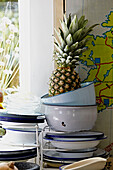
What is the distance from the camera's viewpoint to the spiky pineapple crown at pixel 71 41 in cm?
177

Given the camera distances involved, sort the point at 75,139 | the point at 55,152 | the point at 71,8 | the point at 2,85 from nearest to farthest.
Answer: the point at 75,139 < the point at 55,152 < the point at 71,8 < the point at 2,85

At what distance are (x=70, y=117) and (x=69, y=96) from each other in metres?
0.10

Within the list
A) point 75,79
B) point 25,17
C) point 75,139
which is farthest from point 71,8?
point 75,139

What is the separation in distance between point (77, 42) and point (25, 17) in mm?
460

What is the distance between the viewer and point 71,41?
1.77 m

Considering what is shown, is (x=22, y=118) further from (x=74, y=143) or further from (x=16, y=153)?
(x=74, y=143)

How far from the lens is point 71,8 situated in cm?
198

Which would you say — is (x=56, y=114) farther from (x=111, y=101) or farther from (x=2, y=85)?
(x=2, y=85)

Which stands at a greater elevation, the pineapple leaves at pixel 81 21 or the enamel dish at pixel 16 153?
the pineapple leaves at pixel 81 21

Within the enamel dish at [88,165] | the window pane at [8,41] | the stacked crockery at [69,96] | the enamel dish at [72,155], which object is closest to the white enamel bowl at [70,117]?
the stacked crockery at [69,96]

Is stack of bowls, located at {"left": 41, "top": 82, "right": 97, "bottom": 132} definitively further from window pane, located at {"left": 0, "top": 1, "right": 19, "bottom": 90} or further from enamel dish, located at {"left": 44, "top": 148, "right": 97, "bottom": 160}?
window pane, located at {"left": 0, "top": 1, "right": 19, "bottom": 90}

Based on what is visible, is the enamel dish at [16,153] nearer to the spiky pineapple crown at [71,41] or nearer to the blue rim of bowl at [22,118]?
the blue rim of bowl at [22,118]

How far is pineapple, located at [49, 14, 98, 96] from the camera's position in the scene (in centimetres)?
173

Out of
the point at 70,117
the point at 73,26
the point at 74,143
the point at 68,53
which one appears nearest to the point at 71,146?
the point at 74,143
